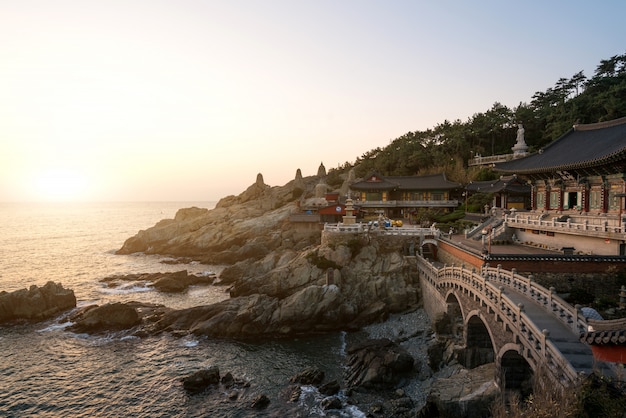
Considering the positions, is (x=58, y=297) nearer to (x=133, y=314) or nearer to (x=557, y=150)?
(x=133, y=314)

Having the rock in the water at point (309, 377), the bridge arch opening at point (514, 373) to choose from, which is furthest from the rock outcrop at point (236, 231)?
the bridge arch opening at point (514, 373)

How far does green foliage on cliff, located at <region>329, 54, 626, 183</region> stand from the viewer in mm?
67688

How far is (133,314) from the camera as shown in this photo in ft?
126

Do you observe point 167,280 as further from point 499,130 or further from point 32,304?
point 499,130

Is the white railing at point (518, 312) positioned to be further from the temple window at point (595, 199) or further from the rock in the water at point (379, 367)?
the temple window at point (595, 199)

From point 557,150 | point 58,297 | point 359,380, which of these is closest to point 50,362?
point 58,297

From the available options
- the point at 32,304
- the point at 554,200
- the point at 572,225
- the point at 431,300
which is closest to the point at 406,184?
the point at 554,200

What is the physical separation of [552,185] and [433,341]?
71.9 ft

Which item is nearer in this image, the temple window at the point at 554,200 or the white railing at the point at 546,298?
the white railing at the point at 546,298

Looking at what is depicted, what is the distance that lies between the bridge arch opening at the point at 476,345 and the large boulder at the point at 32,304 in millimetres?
42879

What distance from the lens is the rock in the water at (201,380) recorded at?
26500 millimetres

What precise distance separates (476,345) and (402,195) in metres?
49.2

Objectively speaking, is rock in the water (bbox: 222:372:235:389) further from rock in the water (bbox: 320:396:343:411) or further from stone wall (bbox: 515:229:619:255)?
stone wall (bbox: 515:229:619:255)

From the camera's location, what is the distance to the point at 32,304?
133 ft
